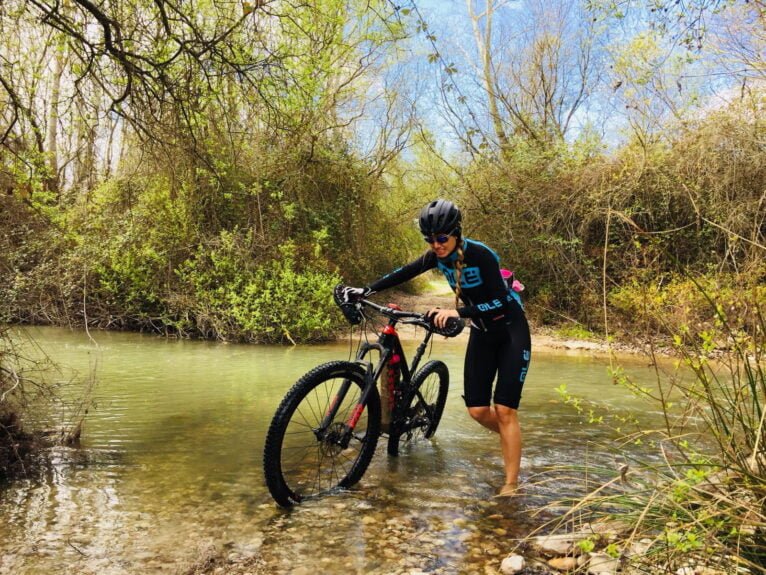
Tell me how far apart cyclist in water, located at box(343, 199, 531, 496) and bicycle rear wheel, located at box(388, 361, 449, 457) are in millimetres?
601

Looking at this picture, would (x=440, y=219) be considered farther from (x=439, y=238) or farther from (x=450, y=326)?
(x=450, y=326)

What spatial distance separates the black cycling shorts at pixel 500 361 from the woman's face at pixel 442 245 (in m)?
0.68

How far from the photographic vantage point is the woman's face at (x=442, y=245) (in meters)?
3.98

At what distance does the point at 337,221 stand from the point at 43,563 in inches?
518

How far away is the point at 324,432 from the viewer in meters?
3.92

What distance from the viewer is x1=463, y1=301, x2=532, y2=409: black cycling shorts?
13.6ft

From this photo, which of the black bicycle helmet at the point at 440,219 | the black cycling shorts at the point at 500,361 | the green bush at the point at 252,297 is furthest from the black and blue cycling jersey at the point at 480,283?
the green bush at the point at 252,297

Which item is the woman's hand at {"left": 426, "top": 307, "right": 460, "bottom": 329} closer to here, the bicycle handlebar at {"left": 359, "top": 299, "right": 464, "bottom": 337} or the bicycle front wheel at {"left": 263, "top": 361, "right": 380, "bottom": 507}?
the bicycle handlebar at {"left": 359, "top": 299, "right": 464, "bottom": 337}

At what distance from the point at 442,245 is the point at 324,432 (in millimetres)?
1500

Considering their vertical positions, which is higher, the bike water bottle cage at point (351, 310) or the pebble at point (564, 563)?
the bike water bottle cage at point (351, 310)

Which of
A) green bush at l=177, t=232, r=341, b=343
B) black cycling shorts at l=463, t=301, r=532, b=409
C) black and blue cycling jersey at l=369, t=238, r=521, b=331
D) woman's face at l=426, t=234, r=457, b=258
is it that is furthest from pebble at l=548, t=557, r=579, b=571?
green bush at l=177, t=232, r=341, b=343

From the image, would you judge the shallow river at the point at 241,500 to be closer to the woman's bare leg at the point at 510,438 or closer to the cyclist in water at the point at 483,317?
the woman's bare leg at the point at 510,438

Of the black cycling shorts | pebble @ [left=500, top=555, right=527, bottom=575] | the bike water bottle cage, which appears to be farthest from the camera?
the bike water bottle cage

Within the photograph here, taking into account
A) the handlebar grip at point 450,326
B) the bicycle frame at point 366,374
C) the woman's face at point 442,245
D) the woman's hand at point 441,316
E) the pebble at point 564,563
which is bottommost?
the pebble at point 564,563
